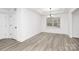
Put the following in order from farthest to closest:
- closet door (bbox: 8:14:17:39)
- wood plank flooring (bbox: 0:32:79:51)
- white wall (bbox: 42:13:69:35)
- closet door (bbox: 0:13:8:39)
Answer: white wall (bbox: 42:13:69:35) → closet door (bbox: 8:14:17:39) → closet door (bbox: 0:13:8:39) → wood plank flooring (bbox: 0:32:79:51)

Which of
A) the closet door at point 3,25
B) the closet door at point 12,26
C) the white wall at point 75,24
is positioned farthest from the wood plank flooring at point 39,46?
the white wall at point 75,24

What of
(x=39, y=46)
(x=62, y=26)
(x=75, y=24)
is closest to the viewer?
(x=39, y=46)

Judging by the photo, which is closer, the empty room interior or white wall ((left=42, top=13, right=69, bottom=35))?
the empty room interior

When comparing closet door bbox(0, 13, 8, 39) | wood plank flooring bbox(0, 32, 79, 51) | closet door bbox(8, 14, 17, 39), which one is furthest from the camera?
closet door bbox(8, 14, 17, 39)

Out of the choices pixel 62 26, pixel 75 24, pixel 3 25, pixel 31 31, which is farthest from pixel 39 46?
pixel 62 26

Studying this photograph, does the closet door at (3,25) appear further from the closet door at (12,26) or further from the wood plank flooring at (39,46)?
the wood plank flooring at (39,46)

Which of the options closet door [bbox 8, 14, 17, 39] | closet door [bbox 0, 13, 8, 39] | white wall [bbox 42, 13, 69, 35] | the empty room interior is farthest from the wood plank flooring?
white wall [bbox 42, 13, 69, 35]

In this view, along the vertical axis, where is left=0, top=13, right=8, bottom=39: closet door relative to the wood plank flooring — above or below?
above

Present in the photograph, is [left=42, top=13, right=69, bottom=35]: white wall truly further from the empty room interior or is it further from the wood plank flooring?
the wood plank flooring

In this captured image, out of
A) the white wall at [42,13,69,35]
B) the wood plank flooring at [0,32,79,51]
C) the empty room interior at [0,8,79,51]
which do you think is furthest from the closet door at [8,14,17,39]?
the white wall at [42,13,69,35]

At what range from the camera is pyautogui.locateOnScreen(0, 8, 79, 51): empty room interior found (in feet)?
10.9

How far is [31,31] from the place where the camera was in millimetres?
5844

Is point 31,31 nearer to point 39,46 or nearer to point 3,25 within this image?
point 3,25
